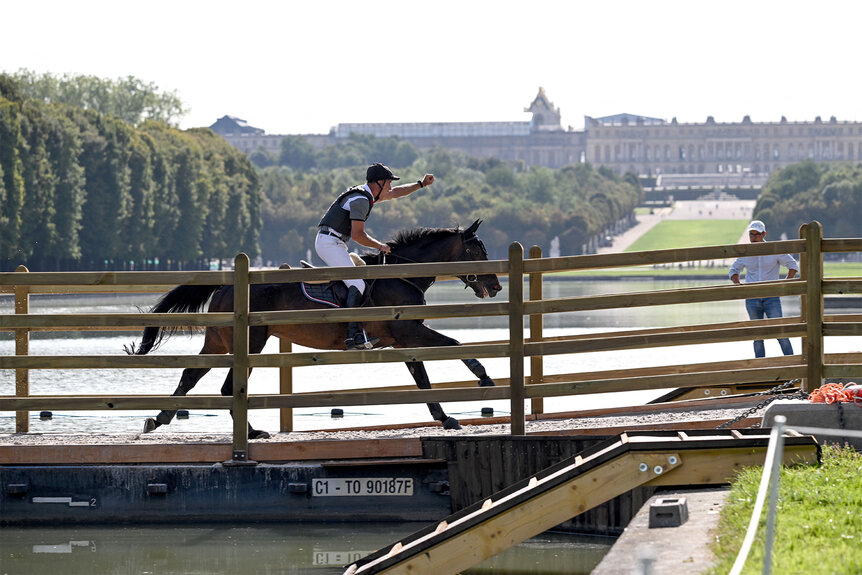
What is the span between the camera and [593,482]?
9242mm

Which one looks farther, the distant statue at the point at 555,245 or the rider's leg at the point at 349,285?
the distant statue at the point at 555,245

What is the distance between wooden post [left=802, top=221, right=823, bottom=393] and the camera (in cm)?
1145

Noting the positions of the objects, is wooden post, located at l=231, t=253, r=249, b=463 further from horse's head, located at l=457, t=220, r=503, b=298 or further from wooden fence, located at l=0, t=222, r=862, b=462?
horse's head, located at l=457, t=220, r=503, b=298

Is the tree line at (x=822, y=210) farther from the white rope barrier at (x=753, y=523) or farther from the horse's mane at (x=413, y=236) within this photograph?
the white rope barrier at (x=753, y=523)

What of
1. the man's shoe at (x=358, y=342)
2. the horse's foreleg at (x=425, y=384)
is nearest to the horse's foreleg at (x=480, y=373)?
the horse's foreleg at (x=425, y=384)

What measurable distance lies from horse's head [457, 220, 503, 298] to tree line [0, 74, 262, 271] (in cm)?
5937

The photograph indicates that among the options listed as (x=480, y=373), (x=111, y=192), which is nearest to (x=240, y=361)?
(x=480, y=373)

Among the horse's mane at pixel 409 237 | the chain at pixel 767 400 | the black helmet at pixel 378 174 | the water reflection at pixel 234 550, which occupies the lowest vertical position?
the water reflection at pixel 234 550

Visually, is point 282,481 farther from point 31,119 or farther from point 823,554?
point 31,119

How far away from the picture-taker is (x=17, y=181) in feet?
234

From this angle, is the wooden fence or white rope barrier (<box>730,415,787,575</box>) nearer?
white rope barrier (<box>730,415,787,575</box>)

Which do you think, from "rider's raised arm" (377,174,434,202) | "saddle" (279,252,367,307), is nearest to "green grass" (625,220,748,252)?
"rider's raised arm" (377,174,434,202)

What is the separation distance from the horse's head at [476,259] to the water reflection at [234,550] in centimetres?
231

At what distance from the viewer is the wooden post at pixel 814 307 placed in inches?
451
